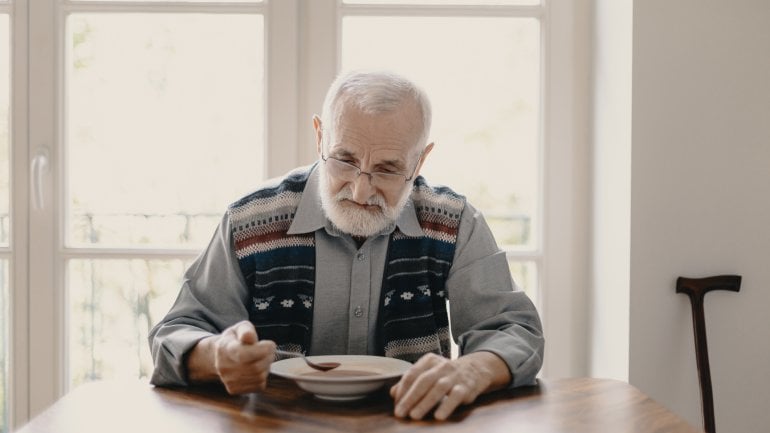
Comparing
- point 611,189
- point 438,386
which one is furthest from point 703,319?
point 438,386

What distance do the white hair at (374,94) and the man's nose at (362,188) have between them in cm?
13

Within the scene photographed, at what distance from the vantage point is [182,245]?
8.86 ft

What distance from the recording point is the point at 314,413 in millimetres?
1358

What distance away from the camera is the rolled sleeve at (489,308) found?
5.31 feet

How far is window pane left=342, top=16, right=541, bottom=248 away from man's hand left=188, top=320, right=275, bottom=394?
1.41 meters

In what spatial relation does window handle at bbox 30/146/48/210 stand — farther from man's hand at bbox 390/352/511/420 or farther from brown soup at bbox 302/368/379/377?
man's hand at bbox 390/352/511/420

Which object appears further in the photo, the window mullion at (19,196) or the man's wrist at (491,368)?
the window mullion at (19,196)

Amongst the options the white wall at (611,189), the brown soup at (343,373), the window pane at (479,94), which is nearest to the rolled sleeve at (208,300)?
the brown soup at (343,373)

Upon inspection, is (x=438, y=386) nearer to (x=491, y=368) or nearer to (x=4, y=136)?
(x=491, y=368)

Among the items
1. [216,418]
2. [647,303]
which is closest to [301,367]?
[216,418]

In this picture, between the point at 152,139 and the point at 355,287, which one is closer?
the point at 355,287

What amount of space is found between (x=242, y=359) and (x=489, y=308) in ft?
2.14

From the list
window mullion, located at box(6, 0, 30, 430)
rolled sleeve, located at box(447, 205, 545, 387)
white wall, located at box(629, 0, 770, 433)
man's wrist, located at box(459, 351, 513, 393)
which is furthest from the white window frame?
man's wrist, located at box(459, 351, 513, 393)

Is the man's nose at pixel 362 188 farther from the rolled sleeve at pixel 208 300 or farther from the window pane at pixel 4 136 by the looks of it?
the window pane at pixel 4 136
